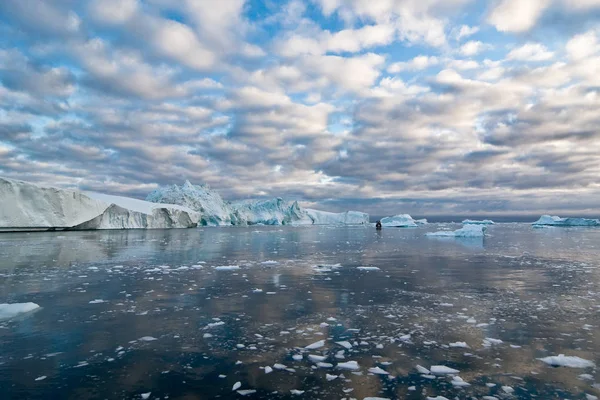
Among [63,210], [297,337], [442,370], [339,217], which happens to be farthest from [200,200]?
[442,370]

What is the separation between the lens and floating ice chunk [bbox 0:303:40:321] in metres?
6.41

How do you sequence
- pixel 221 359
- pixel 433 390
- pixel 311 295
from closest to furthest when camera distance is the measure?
pixel 433 390
pixel 221 359
pixel 311 295

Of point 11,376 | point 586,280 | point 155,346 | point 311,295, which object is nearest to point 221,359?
point 155,346

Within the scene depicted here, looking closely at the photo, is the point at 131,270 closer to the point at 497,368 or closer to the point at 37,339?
the point at 37,339

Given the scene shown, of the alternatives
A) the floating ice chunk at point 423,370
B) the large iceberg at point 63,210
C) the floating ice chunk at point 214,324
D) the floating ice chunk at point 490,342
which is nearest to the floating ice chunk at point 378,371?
the floating ice chunk at point 423,370

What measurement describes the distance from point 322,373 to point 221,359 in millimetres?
1258

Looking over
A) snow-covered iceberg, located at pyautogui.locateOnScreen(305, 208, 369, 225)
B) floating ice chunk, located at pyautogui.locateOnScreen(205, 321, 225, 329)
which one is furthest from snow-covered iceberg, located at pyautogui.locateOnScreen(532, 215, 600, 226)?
floating ice chunk, located at pyautogui.locateOnScreen(205, 321, 225, 329)

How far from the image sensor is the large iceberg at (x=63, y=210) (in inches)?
1518

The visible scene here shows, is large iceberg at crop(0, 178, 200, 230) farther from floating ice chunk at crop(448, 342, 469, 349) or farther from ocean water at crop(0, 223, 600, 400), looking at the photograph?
floating ice chunk at crop(448, 342, 469, 349)

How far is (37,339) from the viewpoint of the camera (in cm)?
518

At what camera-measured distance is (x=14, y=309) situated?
6617 mm

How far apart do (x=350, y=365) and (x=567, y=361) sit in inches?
100

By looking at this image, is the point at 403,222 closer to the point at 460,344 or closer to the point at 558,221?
the point at 558,221

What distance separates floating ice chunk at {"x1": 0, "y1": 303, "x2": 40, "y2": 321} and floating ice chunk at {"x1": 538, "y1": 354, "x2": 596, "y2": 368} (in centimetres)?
810
